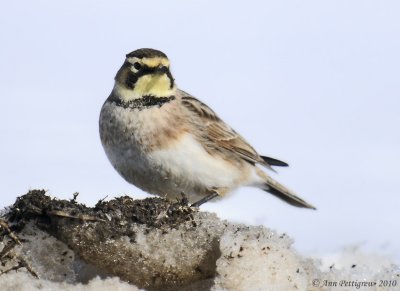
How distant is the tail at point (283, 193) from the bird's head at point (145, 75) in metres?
2.13

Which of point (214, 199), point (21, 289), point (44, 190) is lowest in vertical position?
point (21, 289)

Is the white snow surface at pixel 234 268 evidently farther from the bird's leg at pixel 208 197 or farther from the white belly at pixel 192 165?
the bird's leg at pixel 208 197

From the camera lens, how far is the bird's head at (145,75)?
965cm

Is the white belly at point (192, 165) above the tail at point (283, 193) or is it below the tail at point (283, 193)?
below

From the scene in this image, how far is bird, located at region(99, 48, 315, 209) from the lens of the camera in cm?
918

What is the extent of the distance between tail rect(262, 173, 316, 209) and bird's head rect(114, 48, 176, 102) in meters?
2.13

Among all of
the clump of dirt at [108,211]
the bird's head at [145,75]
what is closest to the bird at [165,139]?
the bird's head at [145,75]

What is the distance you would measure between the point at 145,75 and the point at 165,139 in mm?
949

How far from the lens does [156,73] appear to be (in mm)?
9734

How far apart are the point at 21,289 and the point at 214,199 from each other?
4129mm

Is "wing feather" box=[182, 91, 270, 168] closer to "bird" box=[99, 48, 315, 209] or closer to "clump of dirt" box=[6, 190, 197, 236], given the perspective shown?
"bird" box=[99, 48, 315, 209]

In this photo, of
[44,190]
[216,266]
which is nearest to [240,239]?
[216,266]

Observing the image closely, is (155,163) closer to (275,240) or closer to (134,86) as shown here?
(134,86)

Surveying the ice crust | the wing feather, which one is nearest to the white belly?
the wing feather
